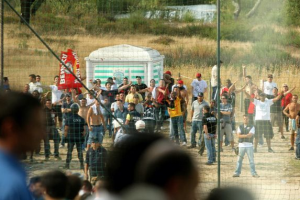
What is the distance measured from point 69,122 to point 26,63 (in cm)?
241

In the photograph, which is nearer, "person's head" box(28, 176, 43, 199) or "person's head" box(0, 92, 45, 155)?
"person's head" box(0, 92, 45, 155)

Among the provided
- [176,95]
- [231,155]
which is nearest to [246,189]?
[231,155]

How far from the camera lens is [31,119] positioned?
204 centimetres

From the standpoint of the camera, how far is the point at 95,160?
8320 mm

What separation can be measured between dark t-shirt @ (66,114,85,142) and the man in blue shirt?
7.48m

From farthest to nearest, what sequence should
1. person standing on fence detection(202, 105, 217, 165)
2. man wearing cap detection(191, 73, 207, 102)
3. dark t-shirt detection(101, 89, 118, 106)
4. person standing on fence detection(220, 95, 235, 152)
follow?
man wearing cap detection(191, 73, 207, 102)
dark t-shirt detection(101, 89, 118, 106)
person standing on fence detection(220, 95, 235, 152)
person standing on fence detection(202, 105, 217, 165)

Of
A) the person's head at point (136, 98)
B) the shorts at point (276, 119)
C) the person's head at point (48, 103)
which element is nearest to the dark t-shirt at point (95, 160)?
the person's head at point (48, 103)

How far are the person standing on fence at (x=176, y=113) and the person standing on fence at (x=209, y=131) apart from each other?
1.20ft

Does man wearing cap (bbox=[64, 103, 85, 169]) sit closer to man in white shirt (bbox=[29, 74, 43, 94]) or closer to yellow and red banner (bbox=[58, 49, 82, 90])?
yellow and red banner (bbox=[58, 49, 82, 90])

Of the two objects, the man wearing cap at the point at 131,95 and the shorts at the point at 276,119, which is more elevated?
the man wearing cap at the point at 131,95

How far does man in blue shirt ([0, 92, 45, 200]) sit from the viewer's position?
6.26 feet

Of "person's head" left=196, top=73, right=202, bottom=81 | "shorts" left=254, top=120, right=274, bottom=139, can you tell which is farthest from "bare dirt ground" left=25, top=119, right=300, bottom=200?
"person's head" left=196, top=73, right=202, bottom=81

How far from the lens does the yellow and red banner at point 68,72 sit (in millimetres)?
9914

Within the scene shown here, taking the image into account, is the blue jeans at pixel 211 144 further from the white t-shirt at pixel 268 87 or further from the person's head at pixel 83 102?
the person's head at pixel 83 102
